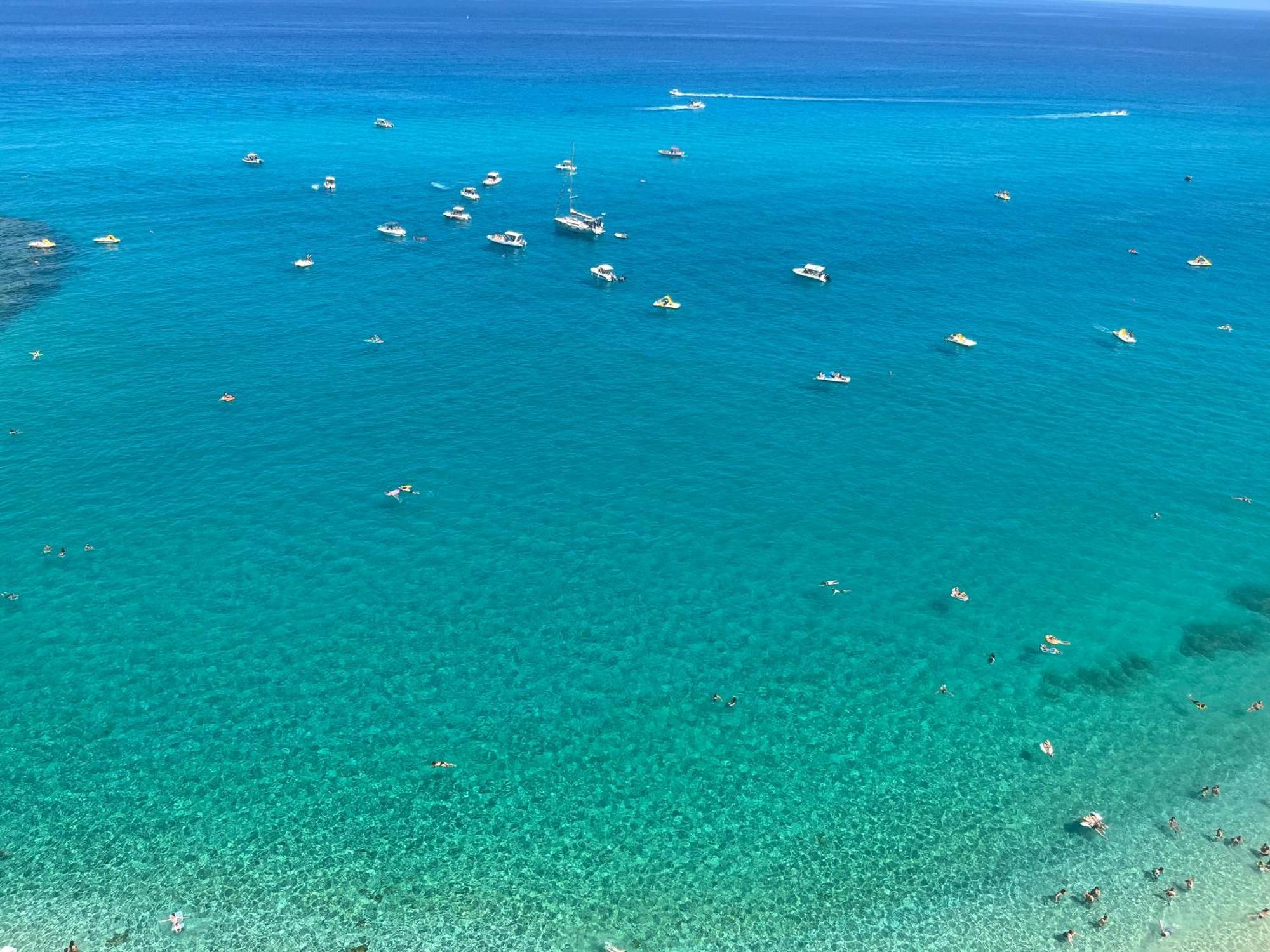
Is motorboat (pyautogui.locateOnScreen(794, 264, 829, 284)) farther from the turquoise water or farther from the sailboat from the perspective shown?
the sailboat

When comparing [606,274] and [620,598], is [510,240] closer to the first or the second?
[606,274]

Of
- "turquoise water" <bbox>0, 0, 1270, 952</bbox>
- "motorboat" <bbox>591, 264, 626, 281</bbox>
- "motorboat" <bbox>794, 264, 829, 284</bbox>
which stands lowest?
"turquoise water" <bbox>0, 0, 1270, 952</bbox>

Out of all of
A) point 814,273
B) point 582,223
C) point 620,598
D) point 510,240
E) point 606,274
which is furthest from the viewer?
point 582,223

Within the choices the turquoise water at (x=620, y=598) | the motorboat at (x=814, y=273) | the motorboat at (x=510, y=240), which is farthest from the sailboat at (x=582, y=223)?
the motorboat at (x=814, y=273)

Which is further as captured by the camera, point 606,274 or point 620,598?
point 606,274

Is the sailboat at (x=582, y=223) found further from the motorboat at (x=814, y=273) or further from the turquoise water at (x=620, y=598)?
the motorboat at (x=814, y=273)

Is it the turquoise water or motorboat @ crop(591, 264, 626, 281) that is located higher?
motorboat @ crop(591, 264, 626, 281)

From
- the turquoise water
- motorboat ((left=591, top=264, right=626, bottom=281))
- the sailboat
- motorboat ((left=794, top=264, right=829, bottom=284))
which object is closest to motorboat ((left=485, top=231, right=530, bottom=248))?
the turquoise water

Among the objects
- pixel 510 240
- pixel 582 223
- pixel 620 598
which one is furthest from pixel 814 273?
pixel 620 598

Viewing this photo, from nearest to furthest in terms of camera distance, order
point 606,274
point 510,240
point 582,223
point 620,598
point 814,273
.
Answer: point 620,598, point 606,274, point 814,273, point 510,240, point 582,223

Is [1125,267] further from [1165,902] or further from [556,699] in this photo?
[556,699]
